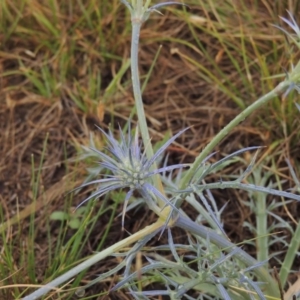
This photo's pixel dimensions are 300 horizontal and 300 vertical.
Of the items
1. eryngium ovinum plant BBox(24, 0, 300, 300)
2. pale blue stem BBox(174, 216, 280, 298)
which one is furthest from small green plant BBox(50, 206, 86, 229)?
pale blue stem BBox(174, 216, 280, 298)

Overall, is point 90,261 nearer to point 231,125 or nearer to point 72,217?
point 231,125

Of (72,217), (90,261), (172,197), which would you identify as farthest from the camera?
(72,217)

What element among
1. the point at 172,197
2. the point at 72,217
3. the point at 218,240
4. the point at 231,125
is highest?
the point at 231,125

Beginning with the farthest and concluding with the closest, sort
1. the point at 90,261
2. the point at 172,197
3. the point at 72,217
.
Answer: the point at 72,217 → the point at 172,197 → the point at 90,261

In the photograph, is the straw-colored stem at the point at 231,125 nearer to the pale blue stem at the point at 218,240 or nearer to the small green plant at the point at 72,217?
the pale blue stem at the point at 218,240

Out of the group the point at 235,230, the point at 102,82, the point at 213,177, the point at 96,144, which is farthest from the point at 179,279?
the point at 102,82

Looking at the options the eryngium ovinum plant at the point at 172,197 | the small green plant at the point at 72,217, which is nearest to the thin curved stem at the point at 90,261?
the eryngium ovinum plant at the point at 172,197

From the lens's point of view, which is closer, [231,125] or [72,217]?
[231,125]

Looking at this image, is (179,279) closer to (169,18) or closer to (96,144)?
(96,144)

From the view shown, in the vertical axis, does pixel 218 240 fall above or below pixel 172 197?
below

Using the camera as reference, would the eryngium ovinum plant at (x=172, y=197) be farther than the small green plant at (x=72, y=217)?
No

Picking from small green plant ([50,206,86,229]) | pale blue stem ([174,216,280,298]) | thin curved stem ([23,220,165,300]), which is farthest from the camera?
small green plant ([50,206,86,229])

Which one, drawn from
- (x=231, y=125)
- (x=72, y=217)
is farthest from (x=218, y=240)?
(x=72, y=217)

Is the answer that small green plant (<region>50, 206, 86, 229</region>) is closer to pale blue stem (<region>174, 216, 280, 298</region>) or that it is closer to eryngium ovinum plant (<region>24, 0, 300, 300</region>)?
eryngium ovinum plant (<region>24, 0, 300, 300</region>)
